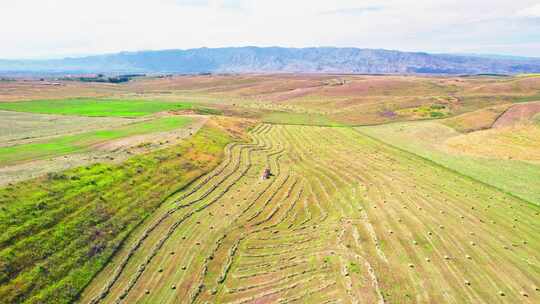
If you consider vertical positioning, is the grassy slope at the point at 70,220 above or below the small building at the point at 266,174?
above

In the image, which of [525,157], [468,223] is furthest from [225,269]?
[525,157]

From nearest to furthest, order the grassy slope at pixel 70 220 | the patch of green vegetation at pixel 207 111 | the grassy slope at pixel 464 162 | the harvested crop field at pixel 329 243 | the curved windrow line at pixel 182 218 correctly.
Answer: the grassy slope at pixel 70 220, the harvested crop field at pixel 329 243, the curved windrow line at pixel 182 218, the grassy slope at pixel 464 162, the patch of green vegetation at pixel 207 111

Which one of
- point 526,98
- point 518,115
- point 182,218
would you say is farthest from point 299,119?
point 526,98

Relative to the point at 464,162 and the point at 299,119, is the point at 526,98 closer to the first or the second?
the point at 299,119

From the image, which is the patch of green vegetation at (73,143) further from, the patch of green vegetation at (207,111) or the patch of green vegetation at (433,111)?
the patch of green vegetation at (433,111)

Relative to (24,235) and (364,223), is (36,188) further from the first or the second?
(364,223)

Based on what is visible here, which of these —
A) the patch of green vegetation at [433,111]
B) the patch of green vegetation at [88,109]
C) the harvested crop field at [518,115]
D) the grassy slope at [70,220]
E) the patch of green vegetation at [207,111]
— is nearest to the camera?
the grassy slope at [70,220]

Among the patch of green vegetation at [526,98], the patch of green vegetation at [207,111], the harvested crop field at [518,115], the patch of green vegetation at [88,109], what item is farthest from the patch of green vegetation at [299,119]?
the patch of green vegetation at [526,98]

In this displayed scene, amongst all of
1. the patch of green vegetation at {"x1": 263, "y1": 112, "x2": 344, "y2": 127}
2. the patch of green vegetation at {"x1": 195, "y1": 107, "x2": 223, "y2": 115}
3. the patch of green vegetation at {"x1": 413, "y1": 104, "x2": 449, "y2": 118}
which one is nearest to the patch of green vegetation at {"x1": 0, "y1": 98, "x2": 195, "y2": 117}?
the patch of green vegetation at {"x1": 195, "y1": 107, "x2": 223, "y2": 115}
